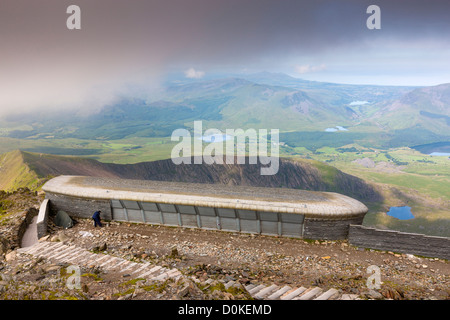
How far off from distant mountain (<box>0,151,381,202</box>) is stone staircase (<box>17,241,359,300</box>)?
7897 centimetres

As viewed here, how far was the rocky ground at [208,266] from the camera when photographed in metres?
8.95

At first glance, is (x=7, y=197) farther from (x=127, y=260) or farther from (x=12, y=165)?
(x=12, y=165)

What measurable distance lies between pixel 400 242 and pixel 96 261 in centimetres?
1614

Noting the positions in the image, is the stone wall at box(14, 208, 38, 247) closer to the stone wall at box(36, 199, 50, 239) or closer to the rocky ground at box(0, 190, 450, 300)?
the rocky ground at box(0, 190, 450, 300)

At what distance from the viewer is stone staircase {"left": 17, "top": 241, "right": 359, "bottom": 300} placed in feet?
29.9

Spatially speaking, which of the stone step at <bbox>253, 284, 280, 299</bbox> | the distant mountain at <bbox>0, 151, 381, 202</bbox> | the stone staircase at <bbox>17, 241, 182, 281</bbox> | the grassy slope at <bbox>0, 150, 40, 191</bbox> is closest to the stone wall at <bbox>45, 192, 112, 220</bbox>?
the stone staircase at <bbox>17, 241, 182, 281</bbox>

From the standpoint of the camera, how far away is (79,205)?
62.2ft

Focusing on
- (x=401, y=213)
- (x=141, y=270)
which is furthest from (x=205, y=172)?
(x=141, y=270)

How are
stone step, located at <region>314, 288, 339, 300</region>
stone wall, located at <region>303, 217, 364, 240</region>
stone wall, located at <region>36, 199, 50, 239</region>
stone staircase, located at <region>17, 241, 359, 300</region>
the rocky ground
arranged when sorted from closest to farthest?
stone step, located at <region>314, 288, 339, 300</region>, the rocky ground, stone staircase, located at <region>17, 241, 359, 300</region>, stone wall, located at <region>303, 217, 364, 240</region>, stone wall, located at <region>36, 199, 50, 239</region>

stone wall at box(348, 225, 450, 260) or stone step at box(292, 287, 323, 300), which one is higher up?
stone step at box(292, 287, 323, 300)

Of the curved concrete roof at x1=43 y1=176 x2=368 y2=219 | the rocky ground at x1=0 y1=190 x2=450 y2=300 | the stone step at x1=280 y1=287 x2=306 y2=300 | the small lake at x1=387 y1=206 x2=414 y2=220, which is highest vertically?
the curved concrete roof at x1=43 y1=176 x2=368 y2=219

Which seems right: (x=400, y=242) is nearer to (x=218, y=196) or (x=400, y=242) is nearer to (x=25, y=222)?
(x=218, y=196)

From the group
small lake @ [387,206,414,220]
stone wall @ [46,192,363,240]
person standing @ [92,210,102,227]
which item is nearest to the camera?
stone wall @ [46,192,363,240]

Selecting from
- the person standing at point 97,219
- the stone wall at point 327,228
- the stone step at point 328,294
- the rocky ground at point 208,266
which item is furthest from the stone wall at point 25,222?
the stone wall at point 327,228
